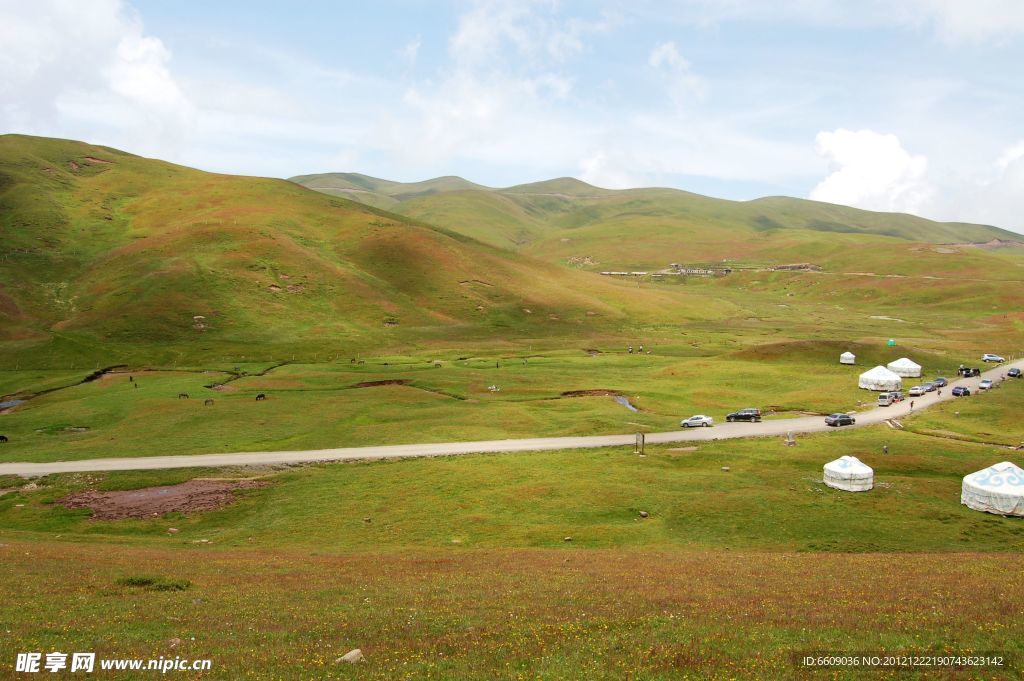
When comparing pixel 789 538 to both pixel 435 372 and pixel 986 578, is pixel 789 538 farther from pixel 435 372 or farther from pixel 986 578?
pixel 435 372

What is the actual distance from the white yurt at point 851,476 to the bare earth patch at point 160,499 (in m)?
51.6

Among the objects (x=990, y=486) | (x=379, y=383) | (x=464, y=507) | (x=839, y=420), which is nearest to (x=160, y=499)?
(x=464, y=507)

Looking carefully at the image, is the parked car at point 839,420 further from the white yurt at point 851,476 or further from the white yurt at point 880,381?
the white yurt at point 880,381

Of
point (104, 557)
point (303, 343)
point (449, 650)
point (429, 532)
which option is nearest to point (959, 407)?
point (429, 532)

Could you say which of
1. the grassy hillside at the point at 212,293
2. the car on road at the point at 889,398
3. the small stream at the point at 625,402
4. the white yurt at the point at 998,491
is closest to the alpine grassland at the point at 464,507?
the small stream at the point at 625,402

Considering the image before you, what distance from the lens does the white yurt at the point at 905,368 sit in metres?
112

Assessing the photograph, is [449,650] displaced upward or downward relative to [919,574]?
upward

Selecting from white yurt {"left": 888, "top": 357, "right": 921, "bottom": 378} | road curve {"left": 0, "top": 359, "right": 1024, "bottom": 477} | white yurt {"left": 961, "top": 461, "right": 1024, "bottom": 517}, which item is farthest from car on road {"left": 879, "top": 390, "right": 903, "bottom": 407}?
white yurt {"left": 961, "top": 461, "right": 1024, "bottom": 517}

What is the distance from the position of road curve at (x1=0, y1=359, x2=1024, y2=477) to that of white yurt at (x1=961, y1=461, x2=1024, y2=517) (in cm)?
2324

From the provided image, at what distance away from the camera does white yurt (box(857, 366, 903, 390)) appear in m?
99.6

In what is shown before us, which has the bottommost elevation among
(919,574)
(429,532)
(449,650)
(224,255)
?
(429,532)

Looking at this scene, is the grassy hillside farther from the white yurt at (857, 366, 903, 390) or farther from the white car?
the white car

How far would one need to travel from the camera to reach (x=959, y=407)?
8769cm

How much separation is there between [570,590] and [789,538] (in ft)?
85.3
